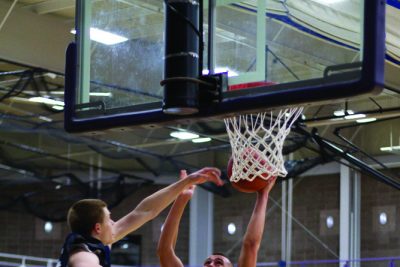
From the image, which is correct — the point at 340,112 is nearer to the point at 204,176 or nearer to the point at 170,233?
the point at 170,233

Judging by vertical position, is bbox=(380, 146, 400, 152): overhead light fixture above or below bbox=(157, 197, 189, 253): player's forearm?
above

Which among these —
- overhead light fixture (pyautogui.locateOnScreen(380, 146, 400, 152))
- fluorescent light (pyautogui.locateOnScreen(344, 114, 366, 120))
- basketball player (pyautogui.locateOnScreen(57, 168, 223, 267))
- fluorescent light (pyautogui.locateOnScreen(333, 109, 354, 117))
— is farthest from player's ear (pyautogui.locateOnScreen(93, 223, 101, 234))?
overhead light fixture (pyautogui.locateOnScreen(380, 146, 400, 152))

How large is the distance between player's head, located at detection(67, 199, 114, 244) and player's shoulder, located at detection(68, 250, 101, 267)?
7.7 inches

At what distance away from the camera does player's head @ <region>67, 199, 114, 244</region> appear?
386 centimetres

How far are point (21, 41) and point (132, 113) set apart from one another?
6.38 meters

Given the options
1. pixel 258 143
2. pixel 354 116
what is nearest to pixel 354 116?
pixel 354 116

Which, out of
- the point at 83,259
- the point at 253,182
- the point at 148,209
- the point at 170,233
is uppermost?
the point at 253,182

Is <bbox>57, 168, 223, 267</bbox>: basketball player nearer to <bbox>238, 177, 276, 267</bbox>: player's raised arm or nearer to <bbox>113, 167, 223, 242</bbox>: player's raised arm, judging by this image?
<bbox>113, 167, 223, 242</bbox>: player's raised arm

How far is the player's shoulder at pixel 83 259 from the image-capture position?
3578 millimetres

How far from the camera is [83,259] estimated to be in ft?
11.8

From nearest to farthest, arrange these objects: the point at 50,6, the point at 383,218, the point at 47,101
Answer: the point at 50,6 → the point at 47,101 → the point at 383,218

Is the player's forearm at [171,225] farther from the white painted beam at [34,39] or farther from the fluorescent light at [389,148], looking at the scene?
the fluorescent light at [389,148]

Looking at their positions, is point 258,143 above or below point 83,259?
above

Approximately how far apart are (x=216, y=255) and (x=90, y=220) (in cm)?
139
